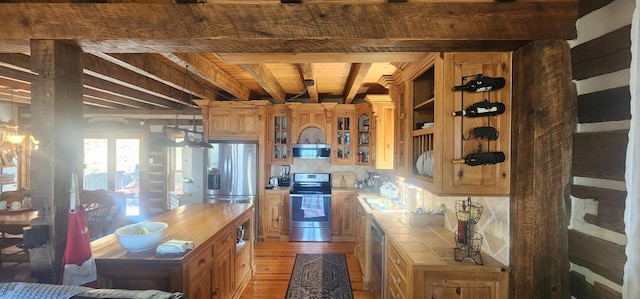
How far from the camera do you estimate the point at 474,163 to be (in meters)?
1.59

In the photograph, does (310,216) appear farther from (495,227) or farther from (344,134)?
(495,227)

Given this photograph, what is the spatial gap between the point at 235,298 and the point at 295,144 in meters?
2.64

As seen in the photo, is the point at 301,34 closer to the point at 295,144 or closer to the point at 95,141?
the point at 295,144

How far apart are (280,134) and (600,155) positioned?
420 cm

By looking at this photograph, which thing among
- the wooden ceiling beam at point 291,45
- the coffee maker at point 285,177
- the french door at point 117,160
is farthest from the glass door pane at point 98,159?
the wooden ceiling beam at point 291,45

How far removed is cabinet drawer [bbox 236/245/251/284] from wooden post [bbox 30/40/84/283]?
1.69 m

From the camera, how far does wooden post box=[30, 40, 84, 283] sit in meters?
1.41

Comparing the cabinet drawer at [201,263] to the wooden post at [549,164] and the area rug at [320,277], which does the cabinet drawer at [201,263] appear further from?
the wooden post at [549,164]

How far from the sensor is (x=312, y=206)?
4.54 meters

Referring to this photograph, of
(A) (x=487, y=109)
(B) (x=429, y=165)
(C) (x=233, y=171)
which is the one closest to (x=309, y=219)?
(C) (x=233, y=171)

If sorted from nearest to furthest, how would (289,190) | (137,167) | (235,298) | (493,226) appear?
(493,226)
(235,298)
(289,190)
(137,167)

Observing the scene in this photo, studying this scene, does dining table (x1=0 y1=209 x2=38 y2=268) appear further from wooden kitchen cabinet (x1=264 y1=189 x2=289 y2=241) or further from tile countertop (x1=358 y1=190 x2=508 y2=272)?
tile countertop (x1=358 y1=190 x2=508 y2=272)

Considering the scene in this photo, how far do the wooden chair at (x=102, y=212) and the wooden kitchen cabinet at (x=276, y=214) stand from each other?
226 cm

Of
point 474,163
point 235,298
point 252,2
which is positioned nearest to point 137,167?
point 235,298
